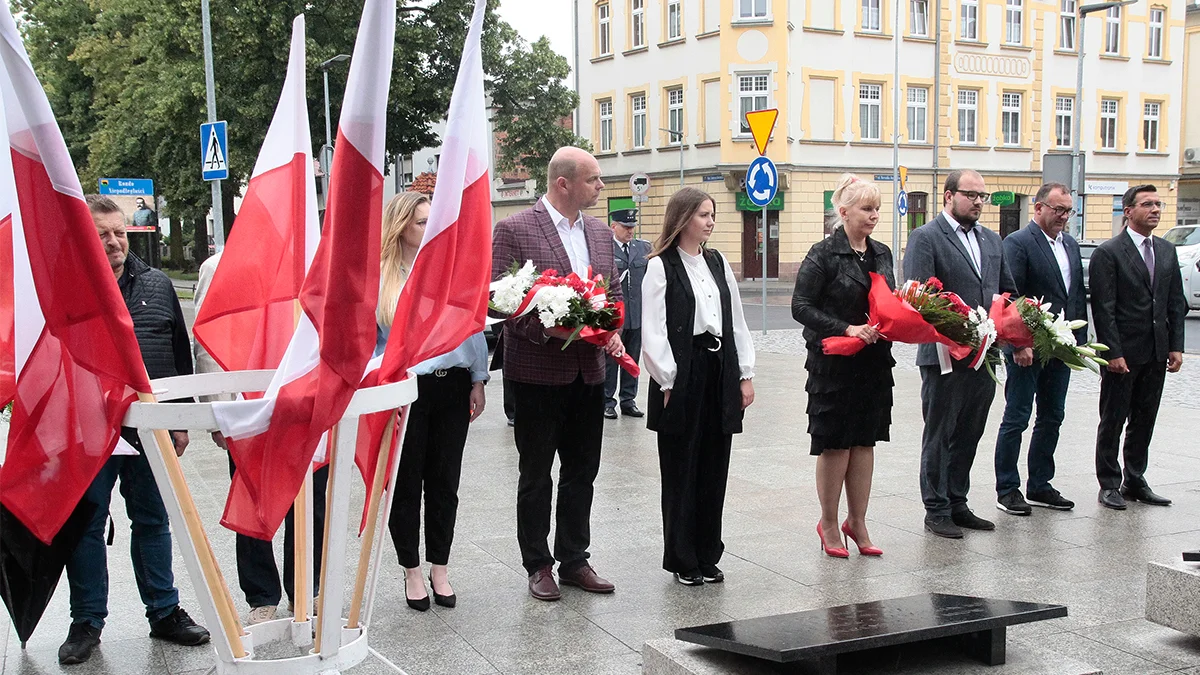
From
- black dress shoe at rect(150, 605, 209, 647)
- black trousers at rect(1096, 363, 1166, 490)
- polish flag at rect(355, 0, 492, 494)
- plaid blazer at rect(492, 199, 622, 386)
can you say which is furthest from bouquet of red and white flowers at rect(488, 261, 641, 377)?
black trousers at rect(1096, 363, 1166, 490)

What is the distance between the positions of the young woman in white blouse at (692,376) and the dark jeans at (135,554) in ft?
7.33

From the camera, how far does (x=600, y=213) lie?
152 ft

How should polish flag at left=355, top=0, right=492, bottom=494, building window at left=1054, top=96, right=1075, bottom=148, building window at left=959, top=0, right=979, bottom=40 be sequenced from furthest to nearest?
building window at left=1054, top=96, right=1075, bottom=148 < building window at left=959, top=0, right=979, bottom=40 < polish flag at left=355, top=0, right=492, bottom=494

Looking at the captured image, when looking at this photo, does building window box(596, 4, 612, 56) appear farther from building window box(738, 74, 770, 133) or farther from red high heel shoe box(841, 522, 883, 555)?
red high heel shoe box(841, 522, 883, 555)

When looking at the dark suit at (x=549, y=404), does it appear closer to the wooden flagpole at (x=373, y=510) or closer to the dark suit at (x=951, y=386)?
the wooden flagpole at (x=373, y=510)

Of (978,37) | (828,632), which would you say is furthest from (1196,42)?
(828,632)

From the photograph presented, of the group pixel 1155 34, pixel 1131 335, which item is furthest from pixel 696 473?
pixel 1155 34

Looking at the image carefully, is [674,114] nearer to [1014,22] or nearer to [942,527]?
[1014,22]

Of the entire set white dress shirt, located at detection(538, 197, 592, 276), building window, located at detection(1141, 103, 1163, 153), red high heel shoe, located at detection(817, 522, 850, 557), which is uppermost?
building window, located at detection(1141, 103, 1163, 153)

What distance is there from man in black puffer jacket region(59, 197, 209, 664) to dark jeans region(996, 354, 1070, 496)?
482cm

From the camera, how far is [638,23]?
139ft

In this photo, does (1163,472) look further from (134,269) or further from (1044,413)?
(134,269)

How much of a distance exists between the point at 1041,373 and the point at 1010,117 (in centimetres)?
3880

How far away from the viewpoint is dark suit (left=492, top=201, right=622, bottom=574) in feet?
17.4
